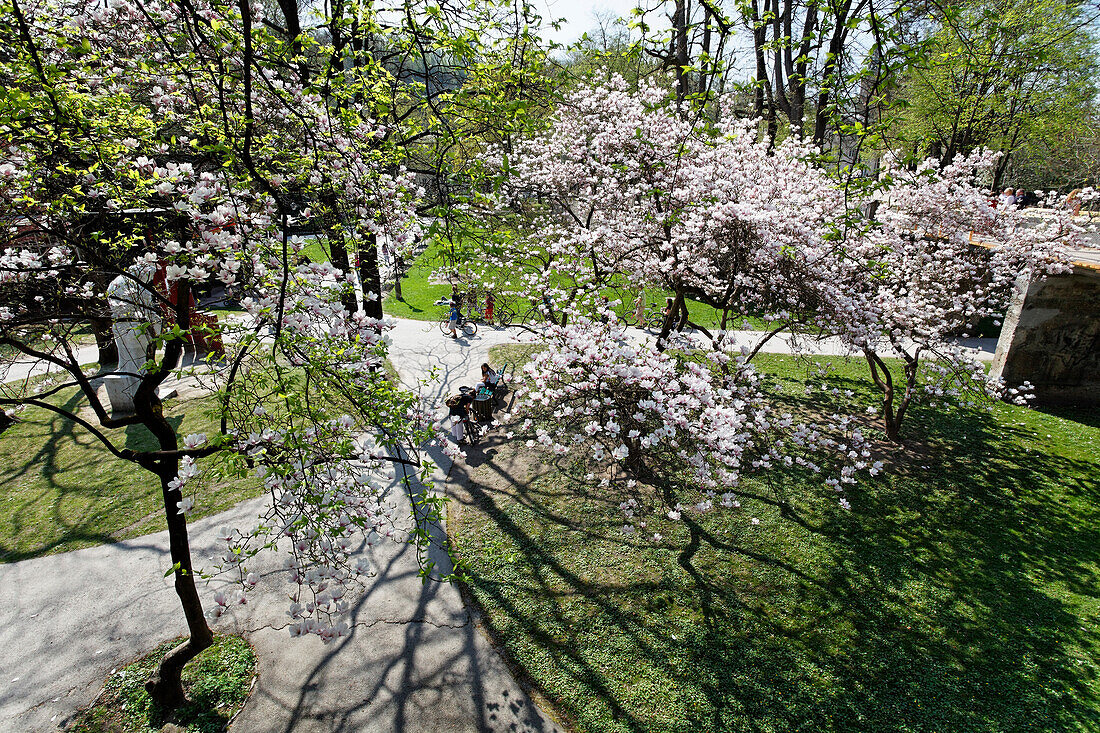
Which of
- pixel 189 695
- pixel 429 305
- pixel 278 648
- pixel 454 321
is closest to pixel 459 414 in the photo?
pixel 278 648

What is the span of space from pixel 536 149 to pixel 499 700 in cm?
1090

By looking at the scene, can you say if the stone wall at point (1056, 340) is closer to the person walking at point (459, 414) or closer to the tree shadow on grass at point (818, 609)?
the tree shadow on grass at point (818, 609)

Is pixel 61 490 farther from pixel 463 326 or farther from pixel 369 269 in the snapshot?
pixel 463 326

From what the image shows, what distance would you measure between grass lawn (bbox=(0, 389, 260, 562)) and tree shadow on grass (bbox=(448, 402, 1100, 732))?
14.5 feet

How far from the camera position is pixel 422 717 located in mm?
4445

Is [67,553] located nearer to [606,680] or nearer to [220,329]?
[220,329]

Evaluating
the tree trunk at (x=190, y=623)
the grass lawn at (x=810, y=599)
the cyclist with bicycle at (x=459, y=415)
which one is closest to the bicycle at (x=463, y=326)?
the cyclist with bicycle at (x=459, y=415)

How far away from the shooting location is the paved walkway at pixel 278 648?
4465mm

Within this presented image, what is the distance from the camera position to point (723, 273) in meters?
7.38

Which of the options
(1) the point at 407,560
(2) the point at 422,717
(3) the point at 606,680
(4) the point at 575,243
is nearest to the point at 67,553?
(1) the point at 407,560

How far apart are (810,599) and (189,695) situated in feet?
20.8

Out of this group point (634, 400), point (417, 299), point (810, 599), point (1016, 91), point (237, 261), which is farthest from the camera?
point (417, 299)

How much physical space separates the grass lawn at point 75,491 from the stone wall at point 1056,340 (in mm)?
14144

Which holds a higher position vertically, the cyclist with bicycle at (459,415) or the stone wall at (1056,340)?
the stone wall at (1056,340)
